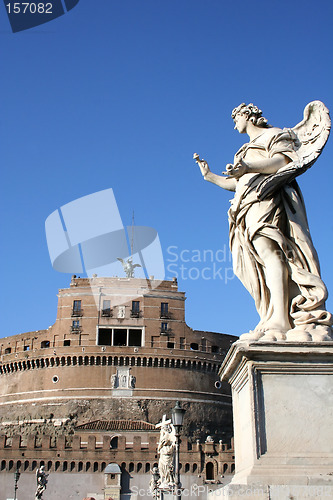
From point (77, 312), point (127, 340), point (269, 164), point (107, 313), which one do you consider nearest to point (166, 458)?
point (269, 164)

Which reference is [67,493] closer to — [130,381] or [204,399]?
[130,381]

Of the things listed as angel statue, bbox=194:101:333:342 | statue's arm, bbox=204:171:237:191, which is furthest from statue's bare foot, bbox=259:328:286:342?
statue's arm, bbox=204:171:237:191

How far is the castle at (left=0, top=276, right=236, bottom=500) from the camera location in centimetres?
3956

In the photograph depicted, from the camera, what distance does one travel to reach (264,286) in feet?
10.8

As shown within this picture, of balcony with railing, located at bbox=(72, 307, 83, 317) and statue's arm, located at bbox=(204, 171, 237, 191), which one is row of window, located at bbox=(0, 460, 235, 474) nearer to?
balcony with railing, located at bbox=(72, 307, 83, 317)

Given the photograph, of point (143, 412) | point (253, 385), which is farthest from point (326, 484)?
point (143, 412)

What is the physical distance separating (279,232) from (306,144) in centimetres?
62

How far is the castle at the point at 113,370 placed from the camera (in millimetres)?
39562

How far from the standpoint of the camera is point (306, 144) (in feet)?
11.2

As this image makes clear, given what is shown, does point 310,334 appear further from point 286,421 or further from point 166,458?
point 166,458

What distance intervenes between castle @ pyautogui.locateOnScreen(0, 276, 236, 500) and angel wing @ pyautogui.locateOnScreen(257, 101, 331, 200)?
33.6 meters

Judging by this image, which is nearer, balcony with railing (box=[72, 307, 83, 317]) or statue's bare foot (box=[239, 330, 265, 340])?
statue's bare foot (box=[239, 330, 265, 340])

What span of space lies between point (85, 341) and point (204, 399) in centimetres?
1007

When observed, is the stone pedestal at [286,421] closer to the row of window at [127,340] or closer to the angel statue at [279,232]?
the angel statue at [279,232]
